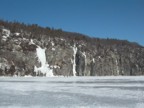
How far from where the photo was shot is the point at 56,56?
276ft

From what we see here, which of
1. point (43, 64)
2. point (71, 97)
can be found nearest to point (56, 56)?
point (43, 64)

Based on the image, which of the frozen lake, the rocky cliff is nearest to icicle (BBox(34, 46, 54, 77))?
the rocky cliff

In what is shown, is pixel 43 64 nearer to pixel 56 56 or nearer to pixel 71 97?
pixel 56 56

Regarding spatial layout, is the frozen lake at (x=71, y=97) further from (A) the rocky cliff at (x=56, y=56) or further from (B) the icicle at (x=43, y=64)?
(B) the icicle at (x=43, y=64)

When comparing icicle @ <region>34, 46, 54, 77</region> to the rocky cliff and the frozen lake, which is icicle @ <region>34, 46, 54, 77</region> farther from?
the frozen lake

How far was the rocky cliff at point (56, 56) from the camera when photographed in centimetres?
7400

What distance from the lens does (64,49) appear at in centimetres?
8788

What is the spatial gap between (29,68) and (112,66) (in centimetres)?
3572

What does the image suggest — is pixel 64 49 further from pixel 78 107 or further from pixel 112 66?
pixel 78 107

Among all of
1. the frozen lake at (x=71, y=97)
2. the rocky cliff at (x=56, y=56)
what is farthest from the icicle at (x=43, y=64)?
the frozen lake at (x=71, y=97)

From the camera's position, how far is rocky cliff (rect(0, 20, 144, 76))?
74.0m

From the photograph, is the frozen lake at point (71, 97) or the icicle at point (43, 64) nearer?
the frozen lake at point (71, 97)

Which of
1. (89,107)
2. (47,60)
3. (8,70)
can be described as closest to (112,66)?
(47,60)

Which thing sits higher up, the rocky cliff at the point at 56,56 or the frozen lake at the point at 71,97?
the rocky cliff at the point at 56,56
